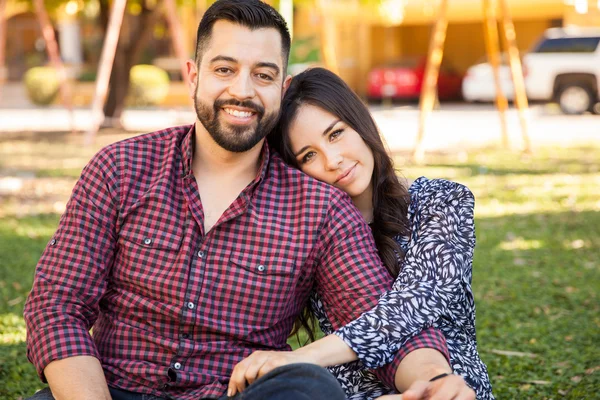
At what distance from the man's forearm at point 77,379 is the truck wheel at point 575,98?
1880 cm

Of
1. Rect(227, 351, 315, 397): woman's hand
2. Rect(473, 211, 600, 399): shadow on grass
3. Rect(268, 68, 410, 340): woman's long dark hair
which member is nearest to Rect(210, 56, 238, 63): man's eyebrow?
Rect(268, 68, 410, 340): woman's long dark hair

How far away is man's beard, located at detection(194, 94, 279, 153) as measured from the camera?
9.12ft

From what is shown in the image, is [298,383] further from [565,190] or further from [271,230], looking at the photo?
[565,190]

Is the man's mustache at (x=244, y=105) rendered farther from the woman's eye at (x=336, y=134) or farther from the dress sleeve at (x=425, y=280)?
the dress sleeve at (x=425, y=280)

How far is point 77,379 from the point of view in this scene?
2.54m

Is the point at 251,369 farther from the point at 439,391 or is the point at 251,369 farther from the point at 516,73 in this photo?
the point at 516,73

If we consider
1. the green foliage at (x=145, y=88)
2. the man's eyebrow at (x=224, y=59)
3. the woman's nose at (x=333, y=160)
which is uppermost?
the man's eyebrow at (x=224, y=59)

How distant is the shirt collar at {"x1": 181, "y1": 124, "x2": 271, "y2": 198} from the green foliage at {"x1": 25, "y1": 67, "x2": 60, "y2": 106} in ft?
75.0

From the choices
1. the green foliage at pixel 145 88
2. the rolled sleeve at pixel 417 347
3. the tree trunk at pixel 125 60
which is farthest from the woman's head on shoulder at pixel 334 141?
the green foliage at pixel 145 88

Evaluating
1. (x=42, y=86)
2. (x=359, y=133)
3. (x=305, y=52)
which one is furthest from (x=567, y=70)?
(x=359, y=133)

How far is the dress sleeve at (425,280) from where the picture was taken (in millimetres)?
2539

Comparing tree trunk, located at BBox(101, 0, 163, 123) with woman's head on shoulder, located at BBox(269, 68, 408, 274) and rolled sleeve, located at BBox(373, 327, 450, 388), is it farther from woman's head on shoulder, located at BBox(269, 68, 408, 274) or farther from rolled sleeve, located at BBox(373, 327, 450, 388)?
rolled sleeve, located at BBox(373, 327, 450, 388)

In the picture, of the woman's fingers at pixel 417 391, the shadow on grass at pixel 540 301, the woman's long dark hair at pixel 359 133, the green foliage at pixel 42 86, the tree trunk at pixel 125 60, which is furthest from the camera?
the green foliage at pixel 42 86

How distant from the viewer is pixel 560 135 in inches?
A: 597
